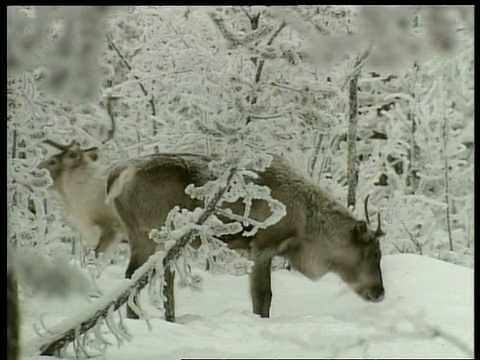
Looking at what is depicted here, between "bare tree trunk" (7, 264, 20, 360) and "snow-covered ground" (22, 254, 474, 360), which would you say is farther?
"bare tree trunk" (7, 264, 20, 360)

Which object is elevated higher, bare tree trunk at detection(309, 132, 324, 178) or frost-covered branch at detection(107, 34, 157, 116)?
frost-covered branch at detection(107, 34, 157, 116)

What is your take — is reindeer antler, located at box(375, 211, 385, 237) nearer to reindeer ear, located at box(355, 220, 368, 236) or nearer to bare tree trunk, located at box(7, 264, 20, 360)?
reindeer ear, located at box(355, 220, 368, 236)

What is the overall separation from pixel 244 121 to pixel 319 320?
1.92 ft

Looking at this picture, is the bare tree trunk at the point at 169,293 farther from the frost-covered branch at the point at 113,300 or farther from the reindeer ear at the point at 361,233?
the reindeer ear at the point at 361,233

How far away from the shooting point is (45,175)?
181 centimetres

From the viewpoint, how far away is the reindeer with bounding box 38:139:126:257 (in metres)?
1.81

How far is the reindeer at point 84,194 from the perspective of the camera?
181 cm

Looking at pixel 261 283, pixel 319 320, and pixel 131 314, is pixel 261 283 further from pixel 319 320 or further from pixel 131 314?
pixel 131 314

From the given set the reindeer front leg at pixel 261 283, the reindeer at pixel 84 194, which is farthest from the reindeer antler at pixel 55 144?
the reindeer front leg at pixel 261 283

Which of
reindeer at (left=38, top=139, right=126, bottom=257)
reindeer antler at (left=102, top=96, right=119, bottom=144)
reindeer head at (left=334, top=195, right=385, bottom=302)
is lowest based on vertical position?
reindeer head at (left=334, top=195, right=385, bottom=302)

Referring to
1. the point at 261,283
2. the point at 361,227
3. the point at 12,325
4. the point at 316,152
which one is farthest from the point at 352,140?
the point at 12,325

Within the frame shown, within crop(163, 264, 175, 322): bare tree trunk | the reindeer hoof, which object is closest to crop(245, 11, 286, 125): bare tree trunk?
crop(163, 264, 175, 322): bare tree trunk

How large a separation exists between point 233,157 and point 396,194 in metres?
0.46

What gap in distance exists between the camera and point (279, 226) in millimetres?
1781
